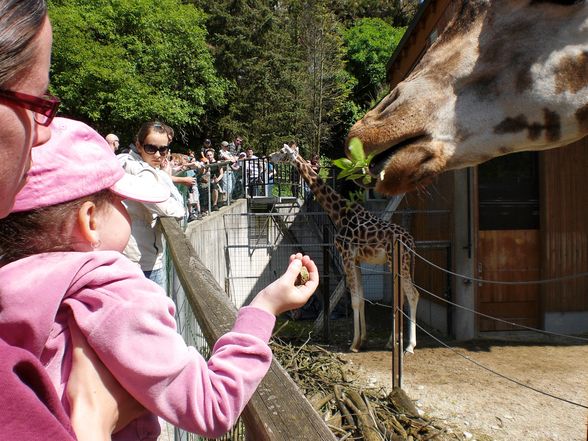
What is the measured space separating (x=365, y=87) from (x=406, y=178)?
25.3 meters

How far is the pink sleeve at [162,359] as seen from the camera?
970mm

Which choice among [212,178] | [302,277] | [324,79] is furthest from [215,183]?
[324,79]

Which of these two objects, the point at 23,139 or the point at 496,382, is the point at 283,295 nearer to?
the point at 23,139

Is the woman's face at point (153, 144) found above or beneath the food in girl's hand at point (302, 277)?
above

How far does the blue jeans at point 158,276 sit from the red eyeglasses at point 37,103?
106 inches

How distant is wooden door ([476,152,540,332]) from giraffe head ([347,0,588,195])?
268 inches

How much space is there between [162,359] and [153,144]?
3.12 meters

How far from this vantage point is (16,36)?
0.70 meters

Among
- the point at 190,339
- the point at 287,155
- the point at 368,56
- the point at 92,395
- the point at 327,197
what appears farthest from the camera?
the point at 368,56

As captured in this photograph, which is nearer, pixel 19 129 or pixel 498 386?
pixel 19 129

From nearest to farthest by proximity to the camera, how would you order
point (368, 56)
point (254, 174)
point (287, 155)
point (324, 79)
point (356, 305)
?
1. point (356, 305)
2. point (287, 155)
3. point (254, 174)
4. point (324, 79)
5. point (368, 56)

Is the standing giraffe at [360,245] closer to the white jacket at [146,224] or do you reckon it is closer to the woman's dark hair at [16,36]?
the white jacket at [146,224]

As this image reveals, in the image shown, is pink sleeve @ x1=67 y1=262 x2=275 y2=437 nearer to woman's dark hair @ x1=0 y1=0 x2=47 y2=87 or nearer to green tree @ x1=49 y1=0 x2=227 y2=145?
woman's dark hair @ x1=0 y1=0 x2=47 y2=87

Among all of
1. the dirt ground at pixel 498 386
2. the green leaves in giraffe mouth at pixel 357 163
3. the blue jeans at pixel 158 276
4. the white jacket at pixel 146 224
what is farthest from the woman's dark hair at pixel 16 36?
the dirt ground at pixel 498 386
